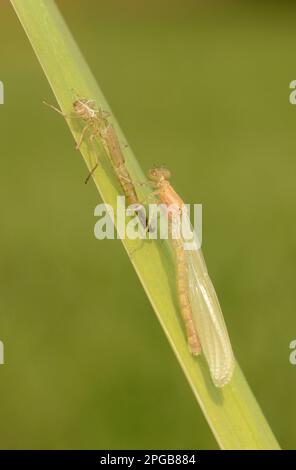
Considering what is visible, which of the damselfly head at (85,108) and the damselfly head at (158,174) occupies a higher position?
the damselfly head at (85,108)

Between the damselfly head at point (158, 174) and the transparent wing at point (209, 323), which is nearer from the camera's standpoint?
the transparent wing at point (209, 323)

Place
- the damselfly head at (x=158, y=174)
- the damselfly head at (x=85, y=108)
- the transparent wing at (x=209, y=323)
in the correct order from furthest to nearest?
the damselfly head at (x=158, y=174), the damselfly head at (x=85, y=108), the transparent wing at (x=209, y=323)

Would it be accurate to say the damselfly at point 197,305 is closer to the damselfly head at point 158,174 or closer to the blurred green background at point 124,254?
the damselfly head at point 158,174

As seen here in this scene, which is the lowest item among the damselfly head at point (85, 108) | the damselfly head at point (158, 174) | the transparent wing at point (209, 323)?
the transparent wing at point (209, 323)

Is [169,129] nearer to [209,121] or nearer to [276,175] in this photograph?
[209,121]

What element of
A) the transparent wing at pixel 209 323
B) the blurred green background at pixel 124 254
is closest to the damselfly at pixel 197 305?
the transparent wing at pixel 209 323

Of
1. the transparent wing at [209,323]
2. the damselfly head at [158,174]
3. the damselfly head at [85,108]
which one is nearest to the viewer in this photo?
the transparent wing at [209,323]
